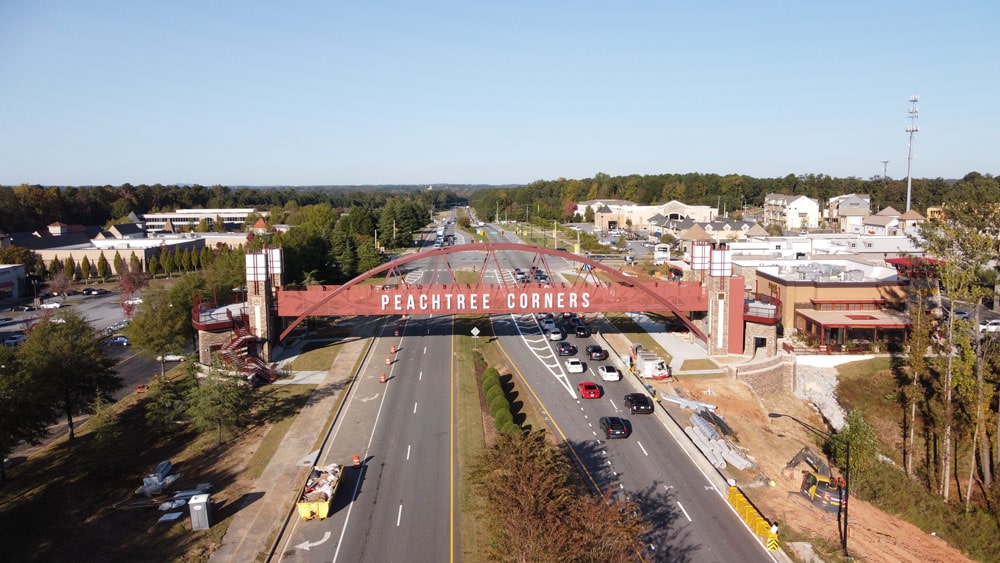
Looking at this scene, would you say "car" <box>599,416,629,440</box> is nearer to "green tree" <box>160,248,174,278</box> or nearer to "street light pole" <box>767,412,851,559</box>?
"street light pole" <box>767,412,851,559</box>

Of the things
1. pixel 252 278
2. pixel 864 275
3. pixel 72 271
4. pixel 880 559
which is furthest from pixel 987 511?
pixel 72 271

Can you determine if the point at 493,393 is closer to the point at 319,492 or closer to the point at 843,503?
the point at 319,492

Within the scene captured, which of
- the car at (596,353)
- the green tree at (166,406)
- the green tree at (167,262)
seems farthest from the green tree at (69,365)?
the green tree at (167,262)

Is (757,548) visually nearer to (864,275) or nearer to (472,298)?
(472,298)

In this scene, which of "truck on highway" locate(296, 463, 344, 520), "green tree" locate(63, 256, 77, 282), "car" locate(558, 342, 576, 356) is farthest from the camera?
"green tree" locate(63, 256, 77, 282)

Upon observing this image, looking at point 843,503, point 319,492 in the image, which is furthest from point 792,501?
point 319,492

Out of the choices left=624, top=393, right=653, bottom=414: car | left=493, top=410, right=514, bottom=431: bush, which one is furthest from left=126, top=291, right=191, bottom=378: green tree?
left=624, top=393, right=653, bottom=414: car
